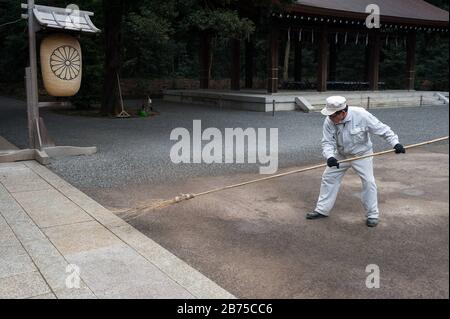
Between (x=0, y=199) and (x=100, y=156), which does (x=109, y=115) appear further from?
(x=0, y=199)

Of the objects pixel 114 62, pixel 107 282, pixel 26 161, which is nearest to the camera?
pixel 107 282

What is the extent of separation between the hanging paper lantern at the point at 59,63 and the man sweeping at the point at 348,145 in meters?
5.76

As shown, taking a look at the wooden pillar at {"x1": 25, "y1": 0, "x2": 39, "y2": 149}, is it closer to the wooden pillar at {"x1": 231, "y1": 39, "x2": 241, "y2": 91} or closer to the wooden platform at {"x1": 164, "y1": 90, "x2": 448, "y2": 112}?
the wooden platform at {"x1": 164, "y1": 90, "x2": 448, "y2": 112}

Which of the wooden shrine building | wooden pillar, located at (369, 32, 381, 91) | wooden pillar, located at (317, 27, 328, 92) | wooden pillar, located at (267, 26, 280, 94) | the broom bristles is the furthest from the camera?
wooden pillar, located at (369, 32, 381, 91)

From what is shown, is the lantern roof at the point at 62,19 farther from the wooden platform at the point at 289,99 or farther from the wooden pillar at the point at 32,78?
the wooden platform at the point at 289,99

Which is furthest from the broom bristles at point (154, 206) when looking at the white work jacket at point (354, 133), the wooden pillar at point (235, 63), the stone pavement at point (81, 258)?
the wooden pillar at point (235, 63)

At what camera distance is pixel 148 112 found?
16844 mm

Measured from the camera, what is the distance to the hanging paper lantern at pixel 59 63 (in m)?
8.66

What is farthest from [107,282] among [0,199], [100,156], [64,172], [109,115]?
[109,115]

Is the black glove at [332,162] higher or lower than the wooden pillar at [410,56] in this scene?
lower

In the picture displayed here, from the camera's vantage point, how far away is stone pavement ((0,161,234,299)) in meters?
3.38

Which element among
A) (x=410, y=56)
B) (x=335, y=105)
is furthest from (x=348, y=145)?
(x=410, y=56)

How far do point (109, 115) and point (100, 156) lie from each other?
768cm

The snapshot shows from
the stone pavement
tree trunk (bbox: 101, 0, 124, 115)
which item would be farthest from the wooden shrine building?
the stone pavement
